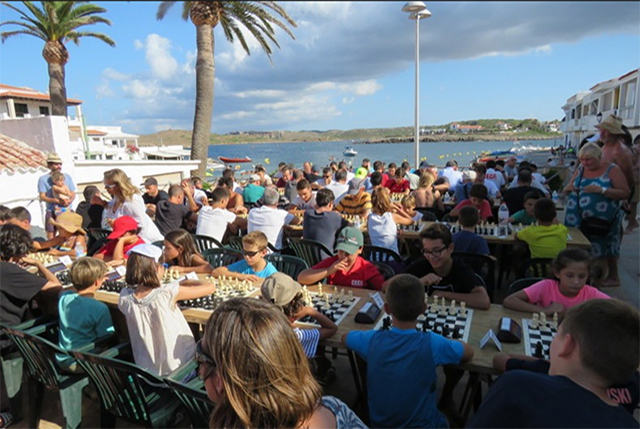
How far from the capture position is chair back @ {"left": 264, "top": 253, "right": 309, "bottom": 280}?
4077mm

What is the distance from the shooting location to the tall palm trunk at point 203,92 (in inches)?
457

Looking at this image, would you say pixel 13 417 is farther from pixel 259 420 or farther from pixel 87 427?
pixel 259 420

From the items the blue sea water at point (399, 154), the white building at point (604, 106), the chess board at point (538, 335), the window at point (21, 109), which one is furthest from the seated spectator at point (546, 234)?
the window at point (21, 109)

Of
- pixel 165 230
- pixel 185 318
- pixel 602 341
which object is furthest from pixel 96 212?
pixel 602 341

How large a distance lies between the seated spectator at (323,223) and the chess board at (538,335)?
2.77m

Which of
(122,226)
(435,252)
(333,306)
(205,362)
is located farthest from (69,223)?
(205,362)

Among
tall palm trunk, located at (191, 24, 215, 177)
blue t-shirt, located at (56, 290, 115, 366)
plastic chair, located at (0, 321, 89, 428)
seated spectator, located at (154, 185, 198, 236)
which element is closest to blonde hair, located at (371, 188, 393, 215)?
seated spectator, located at (154, 185, 198, 236)

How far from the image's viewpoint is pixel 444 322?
2.64m

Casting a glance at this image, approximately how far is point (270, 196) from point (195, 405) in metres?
3.50

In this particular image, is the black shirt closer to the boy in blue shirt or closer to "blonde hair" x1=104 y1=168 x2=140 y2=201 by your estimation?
the boy in blue shirt

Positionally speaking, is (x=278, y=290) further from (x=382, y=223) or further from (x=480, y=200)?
(x=480, y=200)

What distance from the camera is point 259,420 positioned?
1.26 meters

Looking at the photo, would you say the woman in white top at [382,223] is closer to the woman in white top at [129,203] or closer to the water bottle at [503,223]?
the water bottle at [503,223]

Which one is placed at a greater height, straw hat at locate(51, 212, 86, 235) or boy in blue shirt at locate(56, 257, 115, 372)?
straw hat at locate(51, 212, 86, 235)
